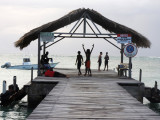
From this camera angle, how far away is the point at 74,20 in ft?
70.0

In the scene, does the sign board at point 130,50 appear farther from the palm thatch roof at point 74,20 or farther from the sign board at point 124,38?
the palm thatch roof at point 74,20

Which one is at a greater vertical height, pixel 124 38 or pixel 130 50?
pixel 124 38

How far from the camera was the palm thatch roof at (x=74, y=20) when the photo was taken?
20484mm

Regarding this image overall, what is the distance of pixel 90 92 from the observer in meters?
13.2

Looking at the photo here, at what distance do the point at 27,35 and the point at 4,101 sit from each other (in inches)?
158

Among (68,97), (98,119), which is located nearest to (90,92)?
(68,97)

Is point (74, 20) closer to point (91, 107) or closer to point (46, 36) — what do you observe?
point (46, 36)

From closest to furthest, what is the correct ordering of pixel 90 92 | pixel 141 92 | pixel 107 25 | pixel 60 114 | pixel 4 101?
pixel 60 114, pixel 90 92, pixel 141 92, pixel 4 101, pixel 107 25

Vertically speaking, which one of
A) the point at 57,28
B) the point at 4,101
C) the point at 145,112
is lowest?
the point at 4,101

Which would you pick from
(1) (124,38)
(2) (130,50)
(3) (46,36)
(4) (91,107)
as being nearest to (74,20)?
(3) (46,36)

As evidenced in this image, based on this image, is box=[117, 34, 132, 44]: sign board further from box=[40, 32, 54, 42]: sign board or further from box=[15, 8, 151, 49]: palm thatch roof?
box=[40, 32, 54, 42]: sign board

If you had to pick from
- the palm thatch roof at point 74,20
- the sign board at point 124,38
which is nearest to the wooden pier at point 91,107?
the sign board at point 124,38

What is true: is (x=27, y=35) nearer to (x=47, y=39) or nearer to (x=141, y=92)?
(x=47, y=39)

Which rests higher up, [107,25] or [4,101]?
[107,25]
